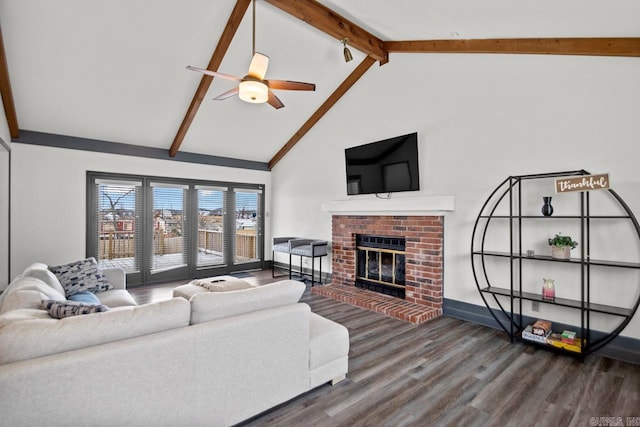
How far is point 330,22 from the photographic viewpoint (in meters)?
3.71

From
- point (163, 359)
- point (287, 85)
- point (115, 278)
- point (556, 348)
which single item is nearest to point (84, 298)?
point (115, 278)

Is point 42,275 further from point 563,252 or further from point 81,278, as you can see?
point 563,252

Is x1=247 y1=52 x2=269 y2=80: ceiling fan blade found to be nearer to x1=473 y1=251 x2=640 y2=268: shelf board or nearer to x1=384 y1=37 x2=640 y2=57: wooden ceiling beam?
x1=384 y1=37 x2=640 y2=57: wooden ceiling beam

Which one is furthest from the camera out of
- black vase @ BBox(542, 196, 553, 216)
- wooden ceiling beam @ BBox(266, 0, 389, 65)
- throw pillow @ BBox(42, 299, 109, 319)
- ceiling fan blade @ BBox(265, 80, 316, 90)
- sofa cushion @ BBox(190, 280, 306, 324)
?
wooden ceiling beam @ BBox(266, 0, 389, 65)

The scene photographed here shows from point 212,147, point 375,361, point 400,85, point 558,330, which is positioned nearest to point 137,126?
point 212,147

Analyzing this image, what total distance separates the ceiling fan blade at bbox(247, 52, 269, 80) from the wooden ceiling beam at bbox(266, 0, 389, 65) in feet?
3.07

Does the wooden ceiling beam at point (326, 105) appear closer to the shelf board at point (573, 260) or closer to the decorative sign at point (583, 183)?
the decorative sign at point (583, 183)

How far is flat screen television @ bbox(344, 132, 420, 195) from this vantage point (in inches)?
171

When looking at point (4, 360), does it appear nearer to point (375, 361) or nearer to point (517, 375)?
point (375, 361)

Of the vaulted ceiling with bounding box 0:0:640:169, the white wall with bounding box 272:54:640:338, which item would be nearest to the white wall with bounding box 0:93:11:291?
the vaulted ceiling with bounding box 0:0:640:169

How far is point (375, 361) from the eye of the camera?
9.23 feet

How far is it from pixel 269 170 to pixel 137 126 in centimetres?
287

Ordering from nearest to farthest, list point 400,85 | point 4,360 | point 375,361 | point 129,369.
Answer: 1. point 4,360
2. point 129,369
3. point 375,361
4. point 400,85

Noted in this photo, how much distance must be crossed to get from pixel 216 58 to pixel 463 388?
4.41 metres
